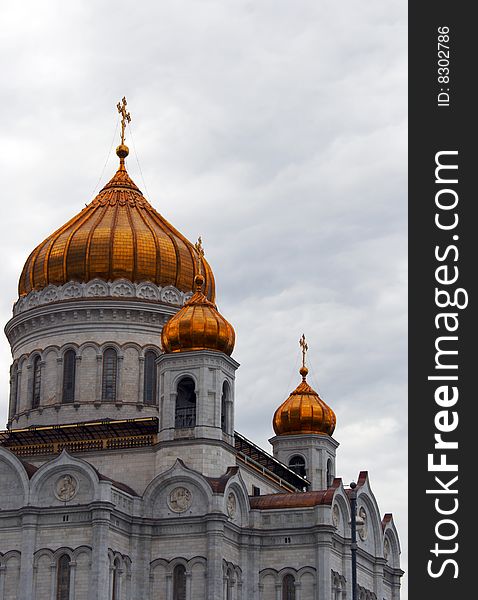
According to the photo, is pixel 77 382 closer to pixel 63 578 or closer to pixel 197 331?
pixel 197 331

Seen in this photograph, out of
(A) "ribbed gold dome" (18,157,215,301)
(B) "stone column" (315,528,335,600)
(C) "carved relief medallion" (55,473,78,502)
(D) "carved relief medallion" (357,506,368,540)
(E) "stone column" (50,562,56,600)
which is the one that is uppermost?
(A) "ribbed gold dome" (18,157,215,301)

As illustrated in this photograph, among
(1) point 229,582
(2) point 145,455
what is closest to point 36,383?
(2) point 145,455

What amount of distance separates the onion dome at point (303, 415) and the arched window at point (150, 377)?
902cm

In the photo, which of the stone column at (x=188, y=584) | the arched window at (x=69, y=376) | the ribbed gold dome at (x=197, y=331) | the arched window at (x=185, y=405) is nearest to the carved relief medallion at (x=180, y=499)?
the stone column at (x=188, y=584)

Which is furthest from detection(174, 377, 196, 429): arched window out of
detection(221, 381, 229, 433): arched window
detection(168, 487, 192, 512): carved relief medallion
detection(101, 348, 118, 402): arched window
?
detection(101, 348, 118, 402): arched window

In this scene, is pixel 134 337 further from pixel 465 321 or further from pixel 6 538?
pixel 465 321

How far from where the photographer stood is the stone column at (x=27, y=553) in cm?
4528

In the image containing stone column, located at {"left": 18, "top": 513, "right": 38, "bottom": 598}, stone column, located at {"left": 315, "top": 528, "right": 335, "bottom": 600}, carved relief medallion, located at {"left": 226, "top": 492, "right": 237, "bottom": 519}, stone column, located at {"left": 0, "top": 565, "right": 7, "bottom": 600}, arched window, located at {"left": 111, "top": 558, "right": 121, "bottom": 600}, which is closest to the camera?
stone column, located at {"left": 18, "top": 513, "right": 38, "bottom": 598}

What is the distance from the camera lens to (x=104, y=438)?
5094cm

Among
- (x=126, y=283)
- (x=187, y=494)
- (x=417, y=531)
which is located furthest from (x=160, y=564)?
(x=417, y=531)

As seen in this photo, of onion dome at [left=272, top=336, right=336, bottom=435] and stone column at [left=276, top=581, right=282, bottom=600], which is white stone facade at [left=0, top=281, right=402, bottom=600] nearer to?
stone column at [left=276, top=581, right=282, bottom=600]

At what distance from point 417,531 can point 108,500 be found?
18.9 meters

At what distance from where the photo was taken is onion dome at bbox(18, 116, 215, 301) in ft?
184

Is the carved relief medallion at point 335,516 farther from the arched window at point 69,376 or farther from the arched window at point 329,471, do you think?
the arched window at point 69,376
